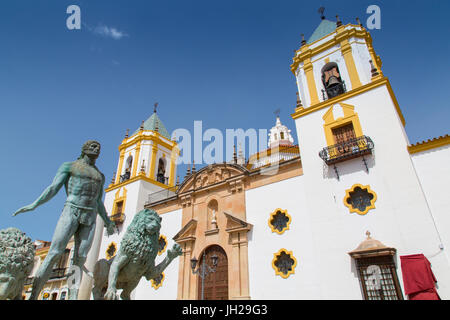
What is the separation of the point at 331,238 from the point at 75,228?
936 centimetres

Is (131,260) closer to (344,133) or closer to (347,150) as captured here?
(347,150)

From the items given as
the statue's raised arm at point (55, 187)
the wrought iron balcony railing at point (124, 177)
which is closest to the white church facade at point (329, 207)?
the wrought iron balcony railing at point (124, 177)

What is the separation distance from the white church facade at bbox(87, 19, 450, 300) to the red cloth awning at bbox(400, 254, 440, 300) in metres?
0.03

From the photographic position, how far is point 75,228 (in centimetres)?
447

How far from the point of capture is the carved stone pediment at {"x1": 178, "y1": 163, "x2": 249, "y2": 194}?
15.8 m

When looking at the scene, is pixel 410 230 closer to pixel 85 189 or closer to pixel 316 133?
pixel 316 133

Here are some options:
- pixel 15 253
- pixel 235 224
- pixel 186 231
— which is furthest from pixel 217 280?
pixel 15 253

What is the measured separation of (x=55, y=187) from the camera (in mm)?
4699

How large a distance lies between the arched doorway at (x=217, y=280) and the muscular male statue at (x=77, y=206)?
401 inches

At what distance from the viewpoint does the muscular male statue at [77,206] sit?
4234mm

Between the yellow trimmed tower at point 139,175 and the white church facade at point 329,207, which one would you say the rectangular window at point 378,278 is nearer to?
the white church facade at point 329,207

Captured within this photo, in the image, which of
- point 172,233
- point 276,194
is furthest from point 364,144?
point 172,233

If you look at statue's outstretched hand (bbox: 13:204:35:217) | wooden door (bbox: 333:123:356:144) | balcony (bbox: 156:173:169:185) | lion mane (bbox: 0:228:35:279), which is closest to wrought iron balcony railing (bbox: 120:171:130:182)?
balcony (bbox: 156:173:169:185)

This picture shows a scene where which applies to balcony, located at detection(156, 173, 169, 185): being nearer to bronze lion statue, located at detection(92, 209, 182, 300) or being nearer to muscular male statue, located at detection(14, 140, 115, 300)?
muscular male statue, located at detection(14, 140, 115, 300)
